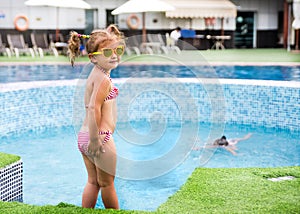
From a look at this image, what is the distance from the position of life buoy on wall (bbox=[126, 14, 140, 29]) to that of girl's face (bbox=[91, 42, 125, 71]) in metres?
20.0

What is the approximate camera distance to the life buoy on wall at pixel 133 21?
22.7 meters

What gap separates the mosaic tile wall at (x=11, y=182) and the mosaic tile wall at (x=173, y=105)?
3.55 metres

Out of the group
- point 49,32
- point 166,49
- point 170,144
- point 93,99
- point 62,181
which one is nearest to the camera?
point 93,99

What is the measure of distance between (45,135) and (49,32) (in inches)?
585

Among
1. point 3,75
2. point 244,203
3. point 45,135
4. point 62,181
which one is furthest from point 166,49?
point 244,203

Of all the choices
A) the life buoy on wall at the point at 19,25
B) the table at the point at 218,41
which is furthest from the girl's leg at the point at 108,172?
the table at the point at 218,41

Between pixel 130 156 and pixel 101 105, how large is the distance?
10.6 feet

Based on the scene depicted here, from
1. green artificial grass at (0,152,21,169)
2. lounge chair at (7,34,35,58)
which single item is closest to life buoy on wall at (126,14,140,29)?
lounge chair at (7,34,35,58)

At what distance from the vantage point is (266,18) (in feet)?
81.9

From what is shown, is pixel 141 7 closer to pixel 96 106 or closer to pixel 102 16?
pixel 102 16

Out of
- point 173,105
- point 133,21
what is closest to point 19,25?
point 133,21

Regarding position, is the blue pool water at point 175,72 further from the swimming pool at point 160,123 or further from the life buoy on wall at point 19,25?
the life buoy on wall at point 19,25

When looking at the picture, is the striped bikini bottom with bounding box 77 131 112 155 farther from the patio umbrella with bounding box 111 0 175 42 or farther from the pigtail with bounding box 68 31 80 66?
the patio umbrella with bounding box 111 0 175 42

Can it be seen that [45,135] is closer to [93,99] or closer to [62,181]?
[62,181]
